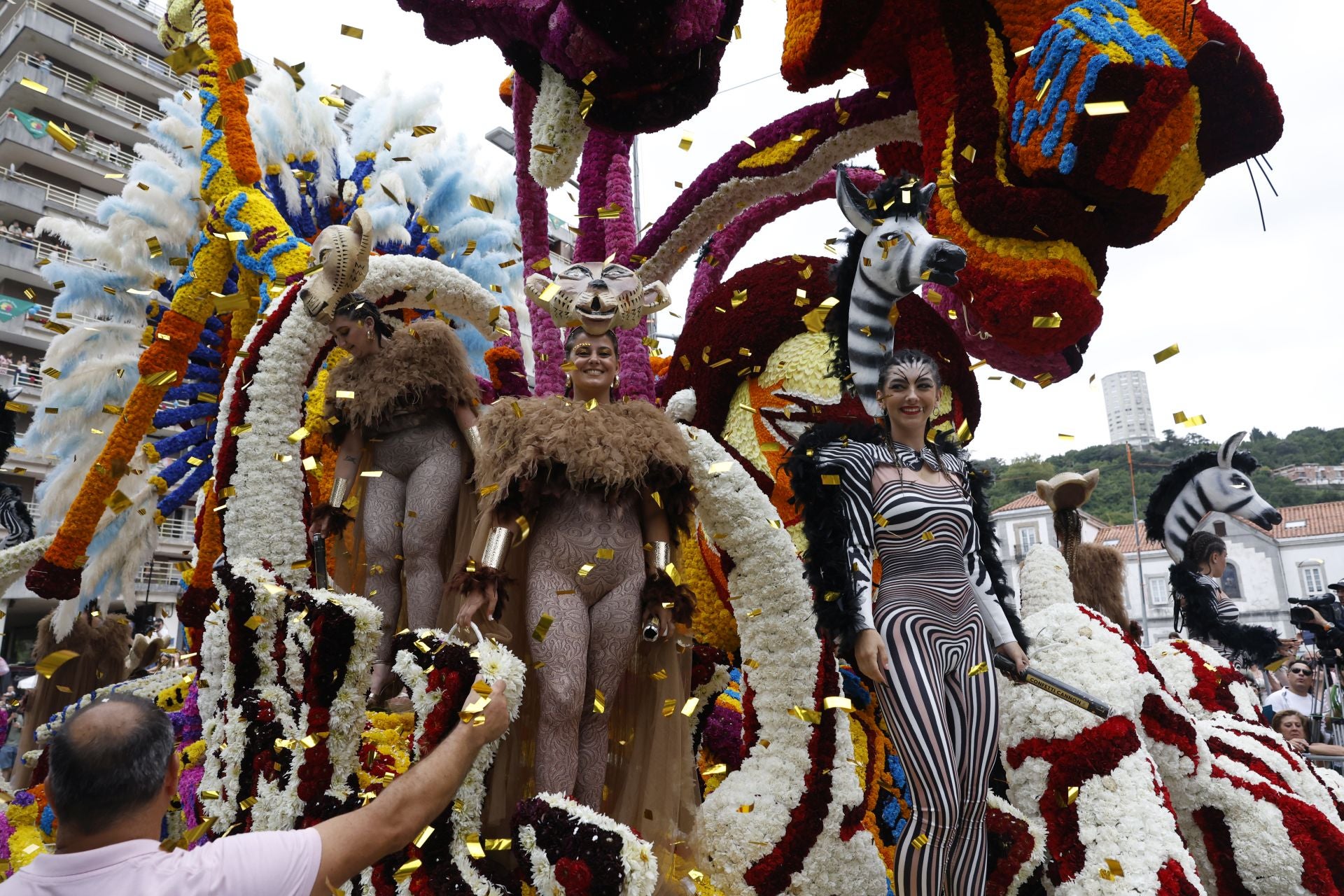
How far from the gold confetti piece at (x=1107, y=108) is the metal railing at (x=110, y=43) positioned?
1995 cm

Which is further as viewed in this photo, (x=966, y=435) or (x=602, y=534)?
(x=966, y=435)

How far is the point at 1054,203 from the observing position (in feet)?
11.6

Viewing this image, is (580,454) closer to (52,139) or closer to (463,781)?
(463,781)

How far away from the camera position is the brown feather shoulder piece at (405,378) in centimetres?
342

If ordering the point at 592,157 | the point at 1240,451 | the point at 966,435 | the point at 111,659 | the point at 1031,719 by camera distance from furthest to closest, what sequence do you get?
the point at 1240,451, the point at 111,659, the point at 592,157, the point at 966,435, the point at 1031,719

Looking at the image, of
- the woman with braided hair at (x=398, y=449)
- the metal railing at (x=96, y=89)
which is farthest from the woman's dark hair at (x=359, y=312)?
the metal railing at (x=96, y=89)

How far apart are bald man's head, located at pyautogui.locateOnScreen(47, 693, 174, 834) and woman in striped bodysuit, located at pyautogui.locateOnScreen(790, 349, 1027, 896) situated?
1545 mm

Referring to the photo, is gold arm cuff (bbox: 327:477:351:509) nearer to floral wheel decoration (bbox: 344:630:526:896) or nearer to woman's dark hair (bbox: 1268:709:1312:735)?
floral wheel decoration (bbox: 344:630:526:896)

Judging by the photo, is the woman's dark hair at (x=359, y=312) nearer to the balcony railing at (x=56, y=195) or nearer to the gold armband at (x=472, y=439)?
the gold armband at (x=472, y=439)

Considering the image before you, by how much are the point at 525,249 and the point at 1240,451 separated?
195 inches

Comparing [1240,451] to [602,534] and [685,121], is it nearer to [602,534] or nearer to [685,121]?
[685,121]

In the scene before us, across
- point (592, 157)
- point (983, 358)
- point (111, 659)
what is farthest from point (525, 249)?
point (111, 659)

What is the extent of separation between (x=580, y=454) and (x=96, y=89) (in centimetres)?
2188

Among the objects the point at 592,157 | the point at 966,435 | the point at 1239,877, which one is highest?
the point at 592,157
